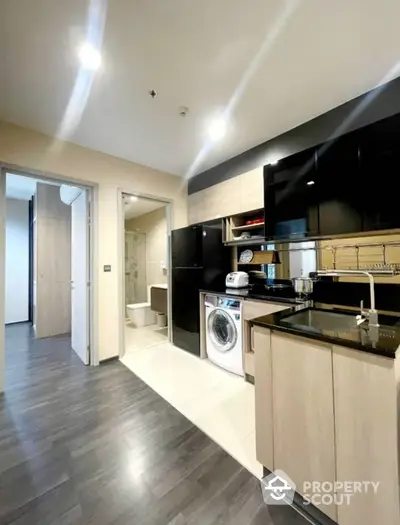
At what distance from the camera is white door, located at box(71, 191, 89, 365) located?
120 inches

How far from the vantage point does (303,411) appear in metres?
1.17

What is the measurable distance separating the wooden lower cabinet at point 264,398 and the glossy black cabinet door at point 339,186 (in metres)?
1.24

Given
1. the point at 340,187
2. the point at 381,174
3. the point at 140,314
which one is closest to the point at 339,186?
the point at 340,187

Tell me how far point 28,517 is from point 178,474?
772 millimetres

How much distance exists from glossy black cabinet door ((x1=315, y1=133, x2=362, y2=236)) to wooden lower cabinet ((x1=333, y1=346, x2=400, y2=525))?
4.15ft

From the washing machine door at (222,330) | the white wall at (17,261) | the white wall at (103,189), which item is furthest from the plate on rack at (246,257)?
the white wall at (17,261)

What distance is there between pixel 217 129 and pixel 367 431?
274 cm

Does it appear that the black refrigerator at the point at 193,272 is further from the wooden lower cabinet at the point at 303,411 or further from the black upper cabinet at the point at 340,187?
the wooden lower cabinet at the point at 303,411

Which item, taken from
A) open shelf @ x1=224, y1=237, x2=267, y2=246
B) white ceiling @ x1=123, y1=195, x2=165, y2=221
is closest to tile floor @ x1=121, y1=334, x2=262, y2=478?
open shelf @ x1=224, y1=237, x2=267, y2=246

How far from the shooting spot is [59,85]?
192 centimetres

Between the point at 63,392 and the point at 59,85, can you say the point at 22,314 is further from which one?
the point at 59,85

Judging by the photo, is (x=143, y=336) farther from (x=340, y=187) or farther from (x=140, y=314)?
(x=340, y=187)

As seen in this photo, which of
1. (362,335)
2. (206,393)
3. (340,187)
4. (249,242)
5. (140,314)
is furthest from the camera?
(140,314)

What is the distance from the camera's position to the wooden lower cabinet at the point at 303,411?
1.09 meters
